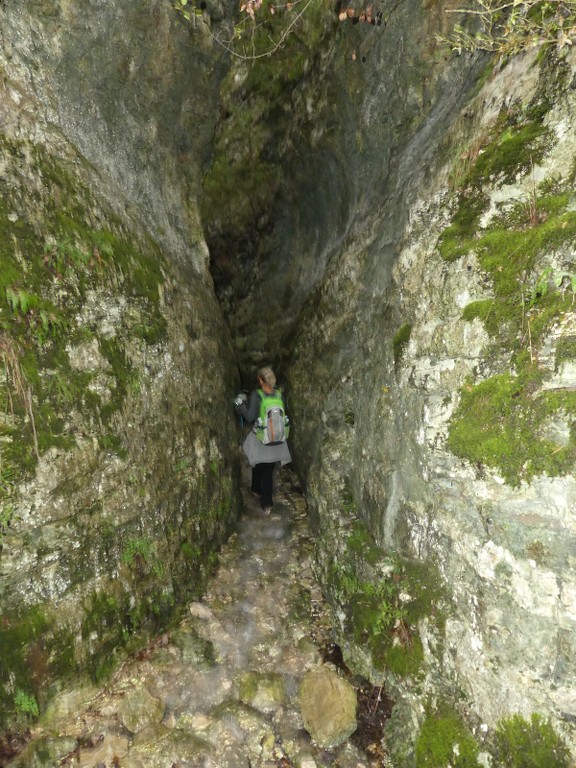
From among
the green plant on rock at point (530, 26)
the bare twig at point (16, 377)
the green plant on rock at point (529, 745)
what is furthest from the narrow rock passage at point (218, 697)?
the green plant on rock at point (530, 26)

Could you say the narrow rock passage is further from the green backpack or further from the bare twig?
the bare twig

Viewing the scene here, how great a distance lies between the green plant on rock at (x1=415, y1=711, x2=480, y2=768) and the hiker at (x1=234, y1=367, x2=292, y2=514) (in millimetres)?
4616

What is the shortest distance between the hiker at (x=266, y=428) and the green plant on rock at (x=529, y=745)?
5.07 meters

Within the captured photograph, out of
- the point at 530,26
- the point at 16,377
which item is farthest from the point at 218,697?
the point at 530,26

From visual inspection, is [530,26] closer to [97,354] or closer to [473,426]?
[473,426]

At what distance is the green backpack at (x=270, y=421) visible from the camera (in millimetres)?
7801

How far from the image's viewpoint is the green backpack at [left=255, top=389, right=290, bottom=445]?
7801mm

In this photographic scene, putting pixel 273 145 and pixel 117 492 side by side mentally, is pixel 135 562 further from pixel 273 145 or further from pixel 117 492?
pixel 273 145

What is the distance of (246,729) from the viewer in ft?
15.7

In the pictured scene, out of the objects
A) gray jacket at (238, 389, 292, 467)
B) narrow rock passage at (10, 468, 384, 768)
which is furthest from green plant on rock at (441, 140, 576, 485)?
gray jacket at (238, 389, 292, 467)

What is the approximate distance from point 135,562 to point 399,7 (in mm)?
8961

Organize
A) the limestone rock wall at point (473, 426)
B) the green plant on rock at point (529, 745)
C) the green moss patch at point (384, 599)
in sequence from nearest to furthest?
the green plant on rock at point (529, 745)
the limestone rock wall at point (473, 426)
the green moss patch at point (384, 599)

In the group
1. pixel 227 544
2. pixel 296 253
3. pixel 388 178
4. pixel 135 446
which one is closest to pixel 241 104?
pixel 296 253

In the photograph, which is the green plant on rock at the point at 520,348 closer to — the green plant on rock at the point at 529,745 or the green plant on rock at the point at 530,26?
the green plant on rock at the point at 530,26
